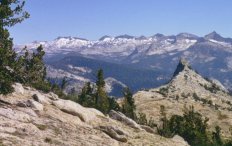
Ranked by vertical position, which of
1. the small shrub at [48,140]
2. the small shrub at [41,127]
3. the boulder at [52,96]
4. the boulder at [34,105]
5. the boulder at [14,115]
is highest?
the boulder at [52,96]

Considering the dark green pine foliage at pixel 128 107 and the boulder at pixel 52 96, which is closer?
the boulder at pixel 52 96

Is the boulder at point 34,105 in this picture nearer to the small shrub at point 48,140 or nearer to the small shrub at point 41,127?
the small shrub at point 41,127

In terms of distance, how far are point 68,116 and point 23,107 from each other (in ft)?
27.1

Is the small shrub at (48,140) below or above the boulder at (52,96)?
below

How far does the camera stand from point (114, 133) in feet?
219

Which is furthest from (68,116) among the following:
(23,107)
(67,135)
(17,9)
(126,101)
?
(126,101)

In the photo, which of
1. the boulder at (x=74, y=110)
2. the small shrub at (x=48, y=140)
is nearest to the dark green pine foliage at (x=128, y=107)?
the boulder at (x=74, y=110)

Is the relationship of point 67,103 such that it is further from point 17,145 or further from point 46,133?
point 17,145

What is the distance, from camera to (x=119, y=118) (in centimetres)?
9081

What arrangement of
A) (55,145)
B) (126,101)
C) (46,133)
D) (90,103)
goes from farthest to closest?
(126,101) → (90,103) → (46,133) → (55,145)

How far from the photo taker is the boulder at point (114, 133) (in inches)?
2584

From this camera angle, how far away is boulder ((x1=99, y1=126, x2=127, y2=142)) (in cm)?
6562

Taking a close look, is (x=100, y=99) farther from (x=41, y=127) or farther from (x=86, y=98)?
(x=41, y=127)

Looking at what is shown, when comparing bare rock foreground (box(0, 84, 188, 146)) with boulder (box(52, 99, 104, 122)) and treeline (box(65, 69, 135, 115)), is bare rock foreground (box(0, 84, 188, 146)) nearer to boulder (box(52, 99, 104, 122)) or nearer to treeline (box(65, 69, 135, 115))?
boulder (box(52, 99, 104, 122))
